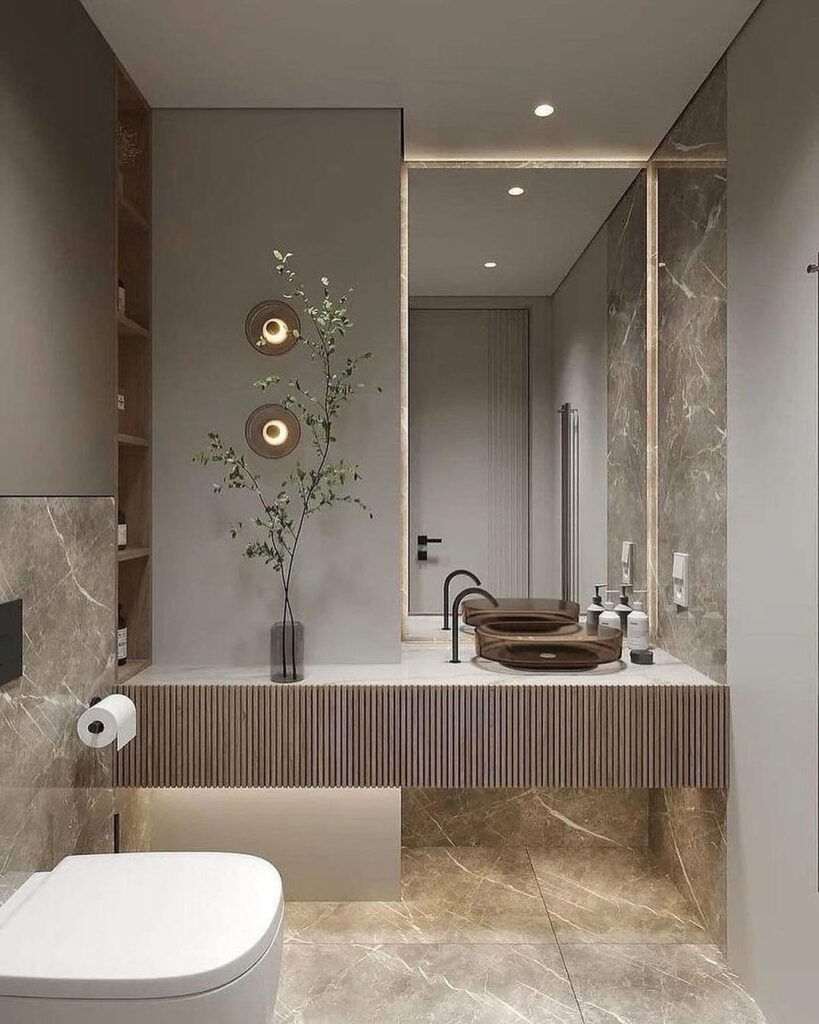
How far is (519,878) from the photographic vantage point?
263 centimetres

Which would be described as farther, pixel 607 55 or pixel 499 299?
pixel 499 299

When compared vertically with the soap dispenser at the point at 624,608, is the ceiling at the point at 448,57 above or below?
above

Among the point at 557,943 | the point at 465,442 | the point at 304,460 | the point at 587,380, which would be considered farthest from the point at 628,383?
the point at 557,943

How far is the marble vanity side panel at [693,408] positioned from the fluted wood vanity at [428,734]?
0.76ft

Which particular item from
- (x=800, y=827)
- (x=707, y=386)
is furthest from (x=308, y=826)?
(x=707, y=386)

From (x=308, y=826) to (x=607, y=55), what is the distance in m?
2.35

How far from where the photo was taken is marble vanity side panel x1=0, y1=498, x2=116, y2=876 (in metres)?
1.66

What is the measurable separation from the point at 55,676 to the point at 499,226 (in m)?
1.98

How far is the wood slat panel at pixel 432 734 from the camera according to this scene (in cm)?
218

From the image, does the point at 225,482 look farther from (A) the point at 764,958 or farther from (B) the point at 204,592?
(A) the point at 764,958

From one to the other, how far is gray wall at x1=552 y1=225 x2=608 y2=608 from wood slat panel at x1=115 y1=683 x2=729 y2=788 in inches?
24.4

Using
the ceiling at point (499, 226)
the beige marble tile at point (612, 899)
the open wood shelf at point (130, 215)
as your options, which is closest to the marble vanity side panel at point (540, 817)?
the beige marble tile at point (612, 899)

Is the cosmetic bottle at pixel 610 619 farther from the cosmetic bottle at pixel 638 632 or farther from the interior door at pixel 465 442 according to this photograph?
the interior door at pixel 465 442

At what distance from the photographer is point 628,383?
273 centimetres
